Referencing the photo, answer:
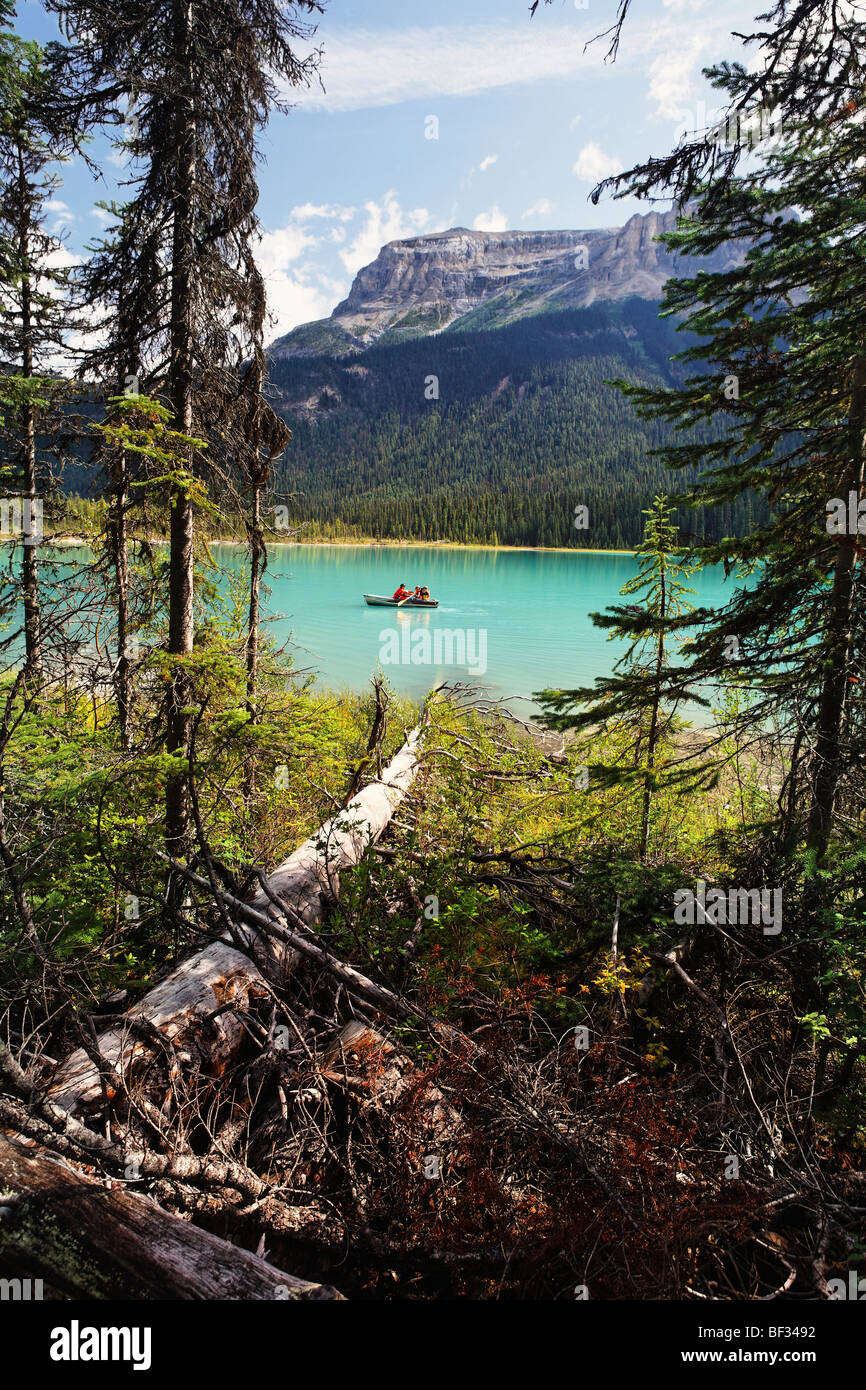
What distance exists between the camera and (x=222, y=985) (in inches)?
153

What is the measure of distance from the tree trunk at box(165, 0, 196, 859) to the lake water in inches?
63.6

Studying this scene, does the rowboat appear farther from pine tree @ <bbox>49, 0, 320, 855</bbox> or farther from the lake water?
pine tree @ <bbox>49, 0, 320, 855</bbox>

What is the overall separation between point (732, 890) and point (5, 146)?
11.9 metres

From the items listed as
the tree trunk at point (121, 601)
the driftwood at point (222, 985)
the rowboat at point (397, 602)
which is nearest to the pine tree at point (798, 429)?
the driftwood at point (222, 985)

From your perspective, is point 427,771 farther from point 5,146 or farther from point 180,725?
point 5,146

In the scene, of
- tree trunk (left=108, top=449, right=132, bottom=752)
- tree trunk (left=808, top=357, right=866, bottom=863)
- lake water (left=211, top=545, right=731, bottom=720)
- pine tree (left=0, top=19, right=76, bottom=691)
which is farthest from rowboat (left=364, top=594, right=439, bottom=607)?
tree trunk (left=808, top=357, right=866, bottom=863)

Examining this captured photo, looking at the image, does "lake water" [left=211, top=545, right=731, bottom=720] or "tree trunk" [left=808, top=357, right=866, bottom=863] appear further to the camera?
"lake water" [left=211, top=545, right=731, bottom=720]

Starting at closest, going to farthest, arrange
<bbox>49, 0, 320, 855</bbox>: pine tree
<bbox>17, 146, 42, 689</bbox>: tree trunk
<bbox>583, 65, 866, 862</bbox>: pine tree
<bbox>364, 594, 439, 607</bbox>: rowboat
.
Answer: <bbox>583, 65, 866, 862</bbox>: pine tree
<bbox>49, 0, 320, 855</bbox>: pine tree
<bbox>17, 146, 42, 689</bbox>: tree trunk
<bbox>364, 594, 439, 607</bbox>: rowboat

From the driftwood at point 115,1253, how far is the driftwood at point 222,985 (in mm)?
788

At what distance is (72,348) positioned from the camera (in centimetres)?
641

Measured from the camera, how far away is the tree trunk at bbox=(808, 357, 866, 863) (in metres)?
4.29

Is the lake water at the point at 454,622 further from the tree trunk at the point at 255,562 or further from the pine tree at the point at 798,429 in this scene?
the pine tree at the point at 798,429

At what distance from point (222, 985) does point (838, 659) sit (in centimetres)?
455

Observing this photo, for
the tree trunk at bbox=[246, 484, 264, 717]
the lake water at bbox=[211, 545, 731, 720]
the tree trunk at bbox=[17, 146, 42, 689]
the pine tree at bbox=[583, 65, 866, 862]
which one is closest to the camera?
the pine tree at bbox=[583, 65, 866, 862]
